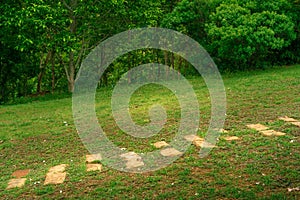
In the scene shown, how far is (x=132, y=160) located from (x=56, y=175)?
0.93m

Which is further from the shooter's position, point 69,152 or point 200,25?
point 200,25

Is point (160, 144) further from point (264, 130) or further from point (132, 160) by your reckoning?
point (264, 130)

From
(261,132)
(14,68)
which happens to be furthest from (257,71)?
(14,68)

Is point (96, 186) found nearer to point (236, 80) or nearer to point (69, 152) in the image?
point (69, 152)

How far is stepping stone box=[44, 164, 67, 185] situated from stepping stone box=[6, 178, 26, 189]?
0.28 meters

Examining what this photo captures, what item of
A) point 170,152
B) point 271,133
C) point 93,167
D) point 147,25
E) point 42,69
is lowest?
point 93,167

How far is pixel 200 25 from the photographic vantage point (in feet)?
37.7

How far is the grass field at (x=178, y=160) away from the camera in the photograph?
3369mm

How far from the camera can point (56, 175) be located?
156 inches

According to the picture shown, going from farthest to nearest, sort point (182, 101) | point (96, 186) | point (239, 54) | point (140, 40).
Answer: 1. point (140, 40)
2. point (239, 54)
3. point (182, 101)
4. point (96, 186)

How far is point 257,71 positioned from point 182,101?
4.64m

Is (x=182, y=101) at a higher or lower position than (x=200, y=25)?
lower

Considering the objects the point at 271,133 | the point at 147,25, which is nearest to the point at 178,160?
the point at 271,133

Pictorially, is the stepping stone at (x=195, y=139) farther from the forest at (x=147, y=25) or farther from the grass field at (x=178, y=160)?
the forest at (x=147, y=25)
